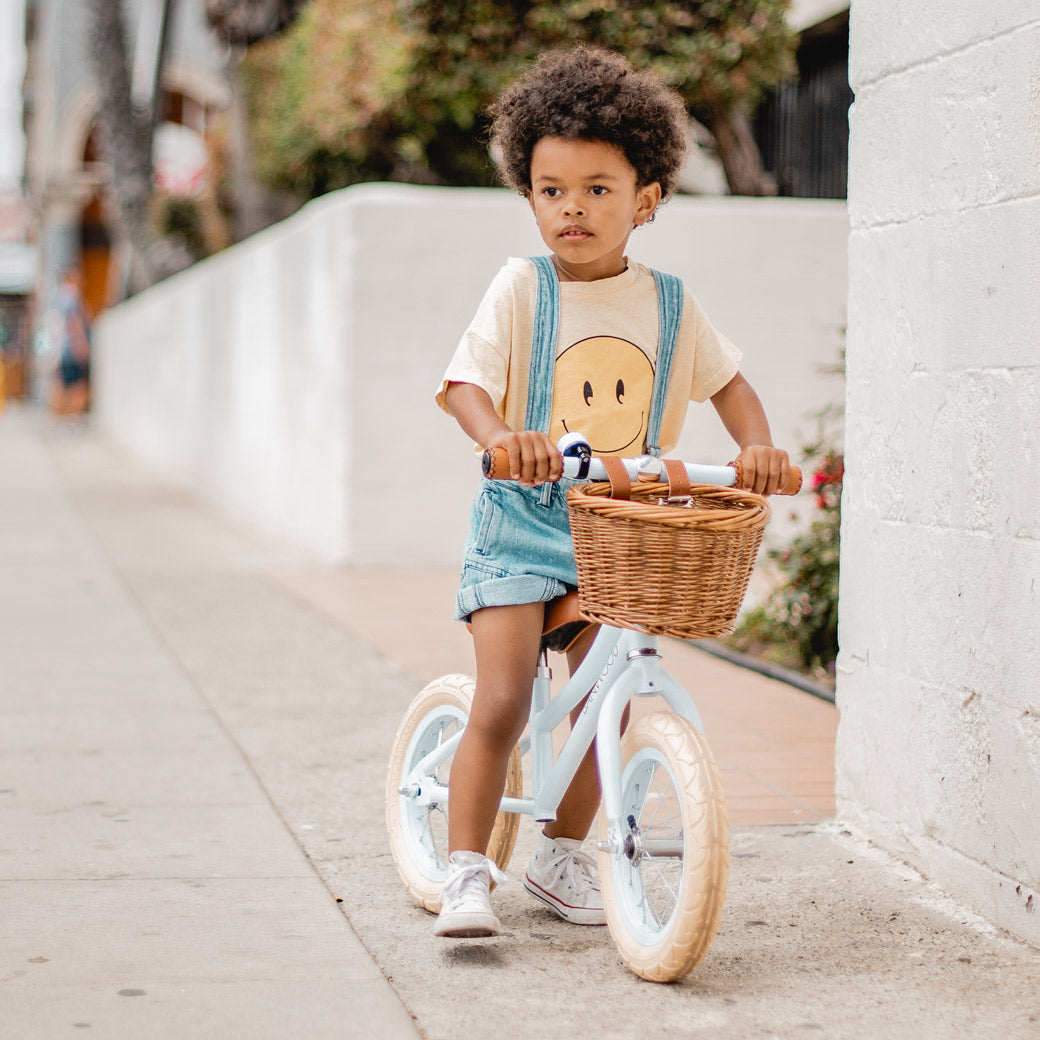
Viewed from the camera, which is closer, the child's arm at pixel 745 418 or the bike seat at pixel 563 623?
the child's arm at pixel 745 418

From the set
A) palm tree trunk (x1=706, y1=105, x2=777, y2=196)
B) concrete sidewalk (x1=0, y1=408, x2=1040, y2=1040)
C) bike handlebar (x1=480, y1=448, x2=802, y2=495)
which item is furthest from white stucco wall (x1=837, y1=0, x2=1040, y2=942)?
Result: palm tree trunk (x1=706, y1=105, x2=777, y2=196)

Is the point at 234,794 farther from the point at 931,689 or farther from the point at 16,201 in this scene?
the point at 16,201

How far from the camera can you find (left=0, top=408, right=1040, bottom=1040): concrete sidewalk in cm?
300

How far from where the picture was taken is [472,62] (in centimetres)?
1005

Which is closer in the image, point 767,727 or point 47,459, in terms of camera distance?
point 767,727

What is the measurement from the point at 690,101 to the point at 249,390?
408 cm

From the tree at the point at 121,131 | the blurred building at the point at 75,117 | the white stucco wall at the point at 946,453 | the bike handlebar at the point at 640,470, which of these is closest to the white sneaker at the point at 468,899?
the bike handlebar at the point at 640,470

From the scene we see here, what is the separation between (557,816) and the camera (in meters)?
3.53

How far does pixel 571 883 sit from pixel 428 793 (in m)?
0.37

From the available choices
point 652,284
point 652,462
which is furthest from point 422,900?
point 652,284

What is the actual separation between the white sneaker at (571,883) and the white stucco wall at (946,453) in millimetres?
820

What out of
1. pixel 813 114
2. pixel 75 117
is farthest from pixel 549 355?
pixel 75 117

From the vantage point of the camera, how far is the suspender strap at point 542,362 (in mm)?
3182

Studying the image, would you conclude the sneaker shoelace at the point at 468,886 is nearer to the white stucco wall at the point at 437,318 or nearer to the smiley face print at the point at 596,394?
the smiley face print at the point at 596,394
